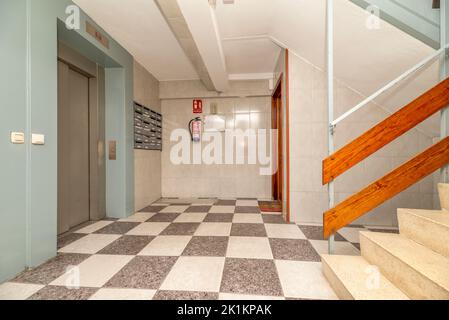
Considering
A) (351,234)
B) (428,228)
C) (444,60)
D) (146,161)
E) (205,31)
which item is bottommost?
(351,234)

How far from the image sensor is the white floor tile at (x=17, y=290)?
1104 mm

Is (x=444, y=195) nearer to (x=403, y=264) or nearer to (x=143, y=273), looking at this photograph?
(x=403, y=264)

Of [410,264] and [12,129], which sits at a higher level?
[12,129]

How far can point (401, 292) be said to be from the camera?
37.5 inches

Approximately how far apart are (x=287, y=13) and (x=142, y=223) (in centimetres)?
298

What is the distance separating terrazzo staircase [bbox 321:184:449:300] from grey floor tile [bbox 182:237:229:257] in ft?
2.73

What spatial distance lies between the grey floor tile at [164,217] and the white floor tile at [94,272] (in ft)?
3.15

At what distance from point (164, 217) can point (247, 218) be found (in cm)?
118

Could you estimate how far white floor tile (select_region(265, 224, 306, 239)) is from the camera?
1976 millimetres

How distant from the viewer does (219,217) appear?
2.63 meters

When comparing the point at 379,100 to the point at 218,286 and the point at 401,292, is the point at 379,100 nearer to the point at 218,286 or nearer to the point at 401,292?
the point at 401,292

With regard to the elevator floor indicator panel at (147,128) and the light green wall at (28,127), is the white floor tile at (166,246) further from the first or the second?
the elevator floor indicator panel at (147,128)

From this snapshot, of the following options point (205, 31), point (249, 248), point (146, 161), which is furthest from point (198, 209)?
point (205, 31)
